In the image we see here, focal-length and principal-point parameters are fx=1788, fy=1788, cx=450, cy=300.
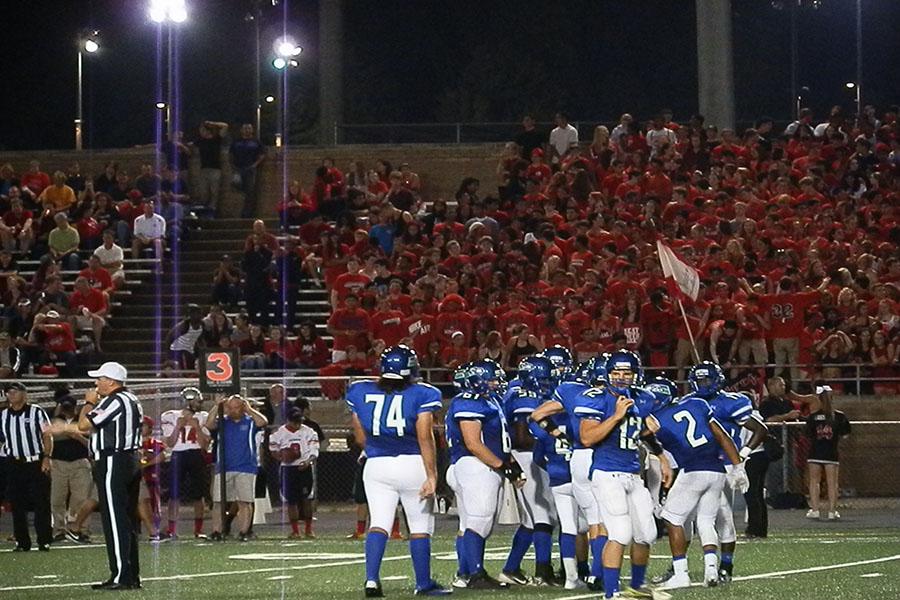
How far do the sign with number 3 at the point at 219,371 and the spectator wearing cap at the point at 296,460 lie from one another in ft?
2.94

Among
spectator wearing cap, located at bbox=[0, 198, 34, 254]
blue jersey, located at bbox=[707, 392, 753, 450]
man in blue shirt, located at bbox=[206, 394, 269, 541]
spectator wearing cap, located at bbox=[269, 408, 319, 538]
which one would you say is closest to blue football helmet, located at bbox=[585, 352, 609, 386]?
blue jersey, located at bbox=[707, 392, 753, 450]

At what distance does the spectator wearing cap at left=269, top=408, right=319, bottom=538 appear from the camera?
65.3 ft

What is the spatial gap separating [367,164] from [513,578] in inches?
683

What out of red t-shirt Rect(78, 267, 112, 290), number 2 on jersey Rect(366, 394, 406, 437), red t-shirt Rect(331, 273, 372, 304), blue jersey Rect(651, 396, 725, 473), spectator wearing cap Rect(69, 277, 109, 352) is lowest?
A: blue jersey Rect(651, 396, 725, 473)

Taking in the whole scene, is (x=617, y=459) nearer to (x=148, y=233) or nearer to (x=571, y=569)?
(x=571, y=569)

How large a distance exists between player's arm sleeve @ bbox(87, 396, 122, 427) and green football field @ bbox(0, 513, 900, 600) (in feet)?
4.24

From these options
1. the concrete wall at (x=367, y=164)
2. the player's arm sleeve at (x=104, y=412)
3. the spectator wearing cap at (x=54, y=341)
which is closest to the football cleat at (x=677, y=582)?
the player's arm sleeve at (x=104, y=412)

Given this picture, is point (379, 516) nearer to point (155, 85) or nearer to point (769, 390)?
point (769, 390)

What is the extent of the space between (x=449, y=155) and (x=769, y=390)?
10451 millimetres

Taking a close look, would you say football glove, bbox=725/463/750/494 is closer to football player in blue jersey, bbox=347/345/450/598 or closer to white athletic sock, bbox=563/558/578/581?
white athletic sock, bbox=563/558/578/581

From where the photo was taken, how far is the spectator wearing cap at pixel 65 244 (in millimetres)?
26953

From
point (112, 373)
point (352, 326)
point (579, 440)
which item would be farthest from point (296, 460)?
point (579, 440)

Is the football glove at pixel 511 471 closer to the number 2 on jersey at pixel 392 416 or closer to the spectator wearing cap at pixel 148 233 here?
the number 2 on jersey at pixel 392 416

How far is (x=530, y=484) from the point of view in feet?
44.8
